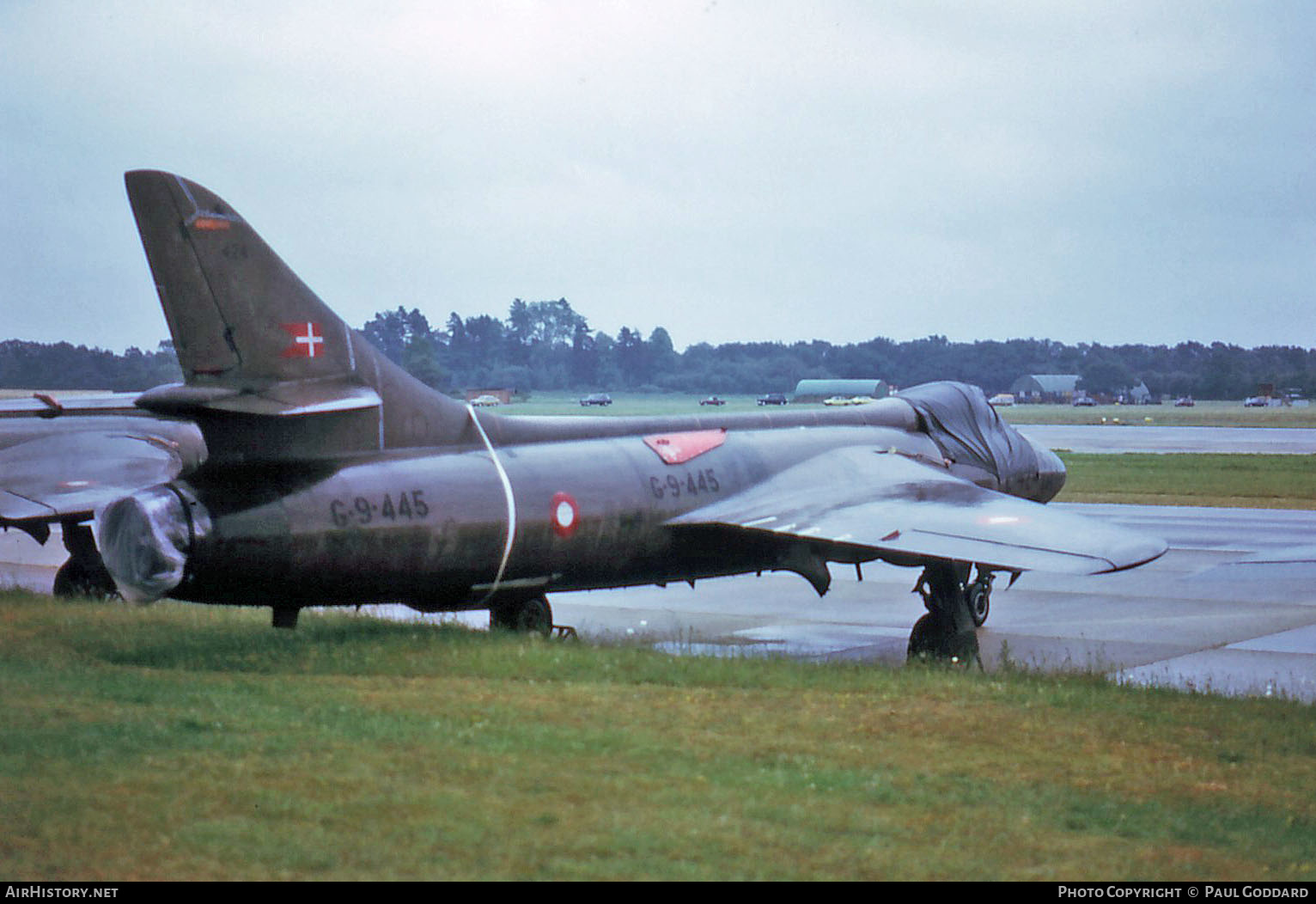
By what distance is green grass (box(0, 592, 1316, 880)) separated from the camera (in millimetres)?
6863

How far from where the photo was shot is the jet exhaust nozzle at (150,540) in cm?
1150

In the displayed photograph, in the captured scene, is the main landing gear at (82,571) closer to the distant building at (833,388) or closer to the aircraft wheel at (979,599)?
the aircraft wheel at (979,599)

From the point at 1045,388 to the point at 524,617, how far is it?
3558 inches

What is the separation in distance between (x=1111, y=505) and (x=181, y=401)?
2533 cm

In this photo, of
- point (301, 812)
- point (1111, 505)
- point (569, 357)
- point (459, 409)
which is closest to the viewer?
point (301, 812)

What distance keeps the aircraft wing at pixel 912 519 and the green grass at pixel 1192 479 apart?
18.4 m

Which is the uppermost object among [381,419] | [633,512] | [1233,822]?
[381,419]

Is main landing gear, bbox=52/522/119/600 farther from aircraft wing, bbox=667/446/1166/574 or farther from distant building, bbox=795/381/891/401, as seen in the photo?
distant building, bbox=795/381/891/401

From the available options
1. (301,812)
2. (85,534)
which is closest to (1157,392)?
(85,534)

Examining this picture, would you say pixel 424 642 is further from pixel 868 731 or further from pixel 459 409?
pixel 868 731

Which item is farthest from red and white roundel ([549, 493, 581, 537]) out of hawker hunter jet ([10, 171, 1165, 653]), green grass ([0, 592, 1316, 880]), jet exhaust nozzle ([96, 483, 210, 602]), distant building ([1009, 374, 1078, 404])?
distant building ([1009, 374, 1078, 404])

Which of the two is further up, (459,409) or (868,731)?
(459,409)

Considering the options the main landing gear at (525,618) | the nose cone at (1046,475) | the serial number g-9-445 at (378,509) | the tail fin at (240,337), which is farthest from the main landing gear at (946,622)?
the tail fin at (240,337)

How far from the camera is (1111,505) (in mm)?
32938
